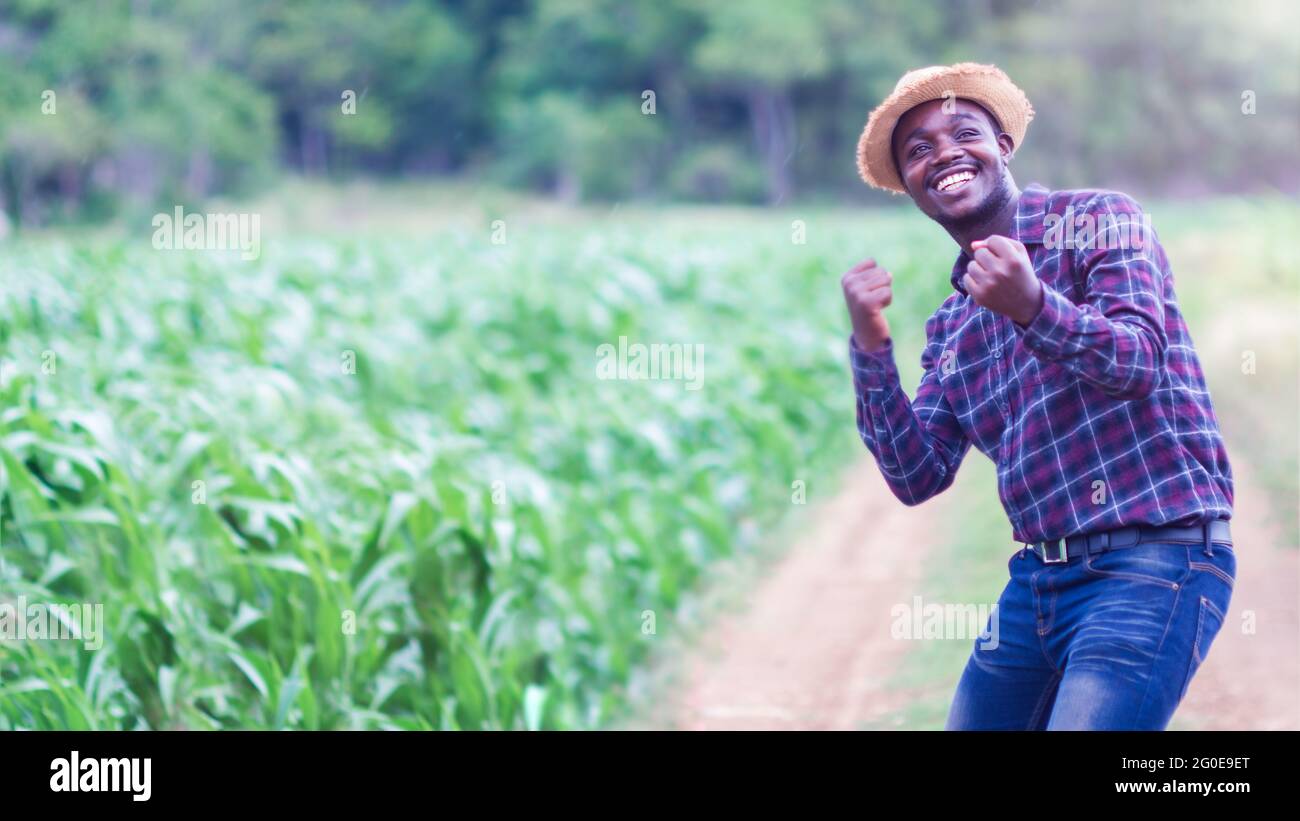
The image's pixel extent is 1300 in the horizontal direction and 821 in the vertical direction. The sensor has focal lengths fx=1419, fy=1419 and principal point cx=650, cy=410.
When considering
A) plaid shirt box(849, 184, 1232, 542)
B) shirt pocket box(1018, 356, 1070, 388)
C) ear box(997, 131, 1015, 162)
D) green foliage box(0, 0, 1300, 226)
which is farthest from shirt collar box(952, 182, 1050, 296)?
green foliage box(0, 0, 1300, 226)

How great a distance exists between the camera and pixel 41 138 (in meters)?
23.9

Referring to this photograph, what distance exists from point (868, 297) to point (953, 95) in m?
0.42

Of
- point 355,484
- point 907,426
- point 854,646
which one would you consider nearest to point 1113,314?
point 907,426

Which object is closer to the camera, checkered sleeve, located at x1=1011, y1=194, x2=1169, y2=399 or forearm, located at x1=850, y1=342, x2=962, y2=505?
checkered sleeve, located at x1=1011, y1=194, x2=1169, y2=399

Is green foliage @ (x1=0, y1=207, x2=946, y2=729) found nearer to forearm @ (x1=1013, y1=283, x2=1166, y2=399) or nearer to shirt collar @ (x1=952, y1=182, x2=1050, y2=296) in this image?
shirt collar @ (x1=952, y1=182, x2=1050, y2=296)

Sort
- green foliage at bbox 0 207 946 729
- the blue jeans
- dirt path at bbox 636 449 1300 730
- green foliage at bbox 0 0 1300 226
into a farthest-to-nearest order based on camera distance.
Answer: green foliage at bbox 0 0 1300 226
dirt path at bbox 636 449 1300 730
green foliage at bbox 0 207 946 729
the blue jeans

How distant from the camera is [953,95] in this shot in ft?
8.13

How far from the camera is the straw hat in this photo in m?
2.44

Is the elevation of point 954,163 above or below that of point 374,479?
above

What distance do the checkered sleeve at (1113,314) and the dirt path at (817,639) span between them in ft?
10.8

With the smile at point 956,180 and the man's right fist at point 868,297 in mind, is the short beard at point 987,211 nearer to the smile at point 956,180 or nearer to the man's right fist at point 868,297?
→ the smile at point 956,180

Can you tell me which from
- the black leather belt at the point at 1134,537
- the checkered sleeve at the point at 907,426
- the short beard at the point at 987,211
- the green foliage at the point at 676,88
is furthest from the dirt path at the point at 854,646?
the green foliage at the point at 676,88

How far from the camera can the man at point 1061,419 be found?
217 centimetres

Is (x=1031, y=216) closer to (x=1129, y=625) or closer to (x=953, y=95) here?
(x=953, y=95)
